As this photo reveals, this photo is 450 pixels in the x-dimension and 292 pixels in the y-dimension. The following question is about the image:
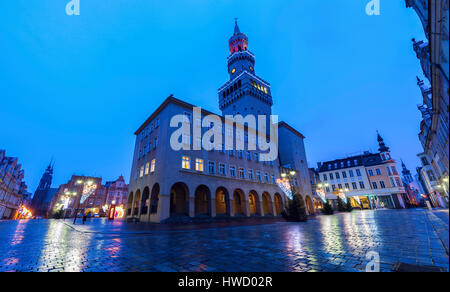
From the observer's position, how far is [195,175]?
2419 centimetres

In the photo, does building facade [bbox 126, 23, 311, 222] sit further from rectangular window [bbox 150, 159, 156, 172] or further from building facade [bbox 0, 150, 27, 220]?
building facade [bbox 0, 150, 27, 220]

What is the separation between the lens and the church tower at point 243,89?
149 ft

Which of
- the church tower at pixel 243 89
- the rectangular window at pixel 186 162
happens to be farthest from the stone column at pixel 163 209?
the church tower at pixel 243 89

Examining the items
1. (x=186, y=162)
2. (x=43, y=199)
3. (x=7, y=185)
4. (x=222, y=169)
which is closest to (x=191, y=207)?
(x=186, y=162)

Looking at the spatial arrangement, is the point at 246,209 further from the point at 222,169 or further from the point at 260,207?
the point at 222,169

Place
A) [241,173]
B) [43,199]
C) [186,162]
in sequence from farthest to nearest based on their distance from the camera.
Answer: [43,199] → [241,173] → [186,162]

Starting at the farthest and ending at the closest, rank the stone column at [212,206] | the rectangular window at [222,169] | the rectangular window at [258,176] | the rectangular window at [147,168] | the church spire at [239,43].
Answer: the church spire at [239,43] → the rectangular window at [258,176] → the rectangular window at [222,169] → the rectangular window at [147,168] → the stone column at [212,206]

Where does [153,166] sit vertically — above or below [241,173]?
above

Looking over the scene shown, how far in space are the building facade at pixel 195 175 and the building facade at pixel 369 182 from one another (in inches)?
790

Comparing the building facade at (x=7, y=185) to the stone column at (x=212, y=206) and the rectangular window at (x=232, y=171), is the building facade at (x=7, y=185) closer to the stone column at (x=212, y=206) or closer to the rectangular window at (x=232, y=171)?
the stone column at (x=212, y=206)

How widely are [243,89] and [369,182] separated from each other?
143 ft

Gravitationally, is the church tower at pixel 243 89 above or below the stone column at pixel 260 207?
above
